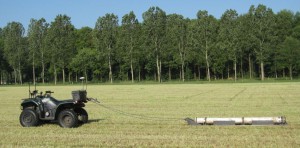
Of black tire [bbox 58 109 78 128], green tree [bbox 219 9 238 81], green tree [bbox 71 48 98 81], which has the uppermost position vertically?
green tree [bbox 219 9 238 81]

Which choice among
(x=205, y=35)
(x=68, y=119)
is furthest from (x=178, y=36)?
(x=68, y=119)

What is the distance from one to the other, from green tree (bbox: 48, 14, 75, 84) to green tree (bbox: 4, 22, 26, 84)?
9.38m

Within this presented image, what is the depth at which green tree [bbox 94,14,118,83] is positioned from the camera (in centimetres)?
10344

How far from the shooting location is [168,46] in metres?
102

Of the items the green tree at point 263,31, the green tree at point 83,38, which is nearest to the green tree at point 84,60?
the green tree at point 83,38

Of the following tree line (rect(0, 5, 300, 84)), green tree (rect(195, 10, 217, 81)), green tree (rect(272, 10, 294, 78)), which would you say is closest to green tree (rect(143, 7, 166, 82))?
tree line (rect(0, 5, 300, 84))

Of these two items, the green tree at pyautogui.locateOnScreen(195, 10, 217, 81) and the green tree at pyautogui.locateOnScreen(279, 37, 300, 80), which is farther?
the green tree at pyautogui.locateOnScreen(195, 10, 217, 81)

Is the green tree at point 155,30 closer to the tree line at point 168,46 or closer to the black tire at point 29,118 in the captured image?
the tree line at point 168,46

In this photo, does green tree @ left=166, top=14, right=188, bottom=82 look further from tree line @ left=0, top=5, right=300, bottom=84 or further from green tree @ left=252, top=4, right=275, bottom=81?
green tree @ left=252, top=4, right=275, bottom=81

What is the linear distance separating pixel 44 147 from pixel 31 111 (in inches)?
191

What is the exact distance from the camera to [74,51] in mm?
113688

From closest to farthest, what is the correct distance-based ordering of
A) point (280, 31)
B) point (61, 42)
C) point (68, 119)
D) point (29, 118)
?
1. point (68, 119)
2. point (29, 118)
3. point (280, 31)
4. point (61, 42)

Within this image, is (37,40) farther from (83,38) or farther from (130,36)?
(130,36)

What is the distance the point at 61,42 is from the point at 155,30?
81.9ft
